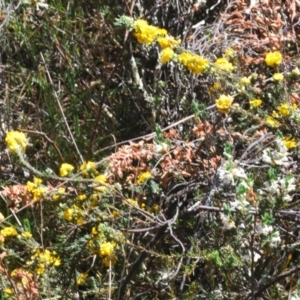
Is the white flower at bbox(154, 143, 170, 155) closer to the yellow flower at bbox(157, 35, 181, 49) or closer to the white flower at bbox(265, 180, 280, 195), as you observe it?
the yellow flower at bbox(157, 35, 181, 49)

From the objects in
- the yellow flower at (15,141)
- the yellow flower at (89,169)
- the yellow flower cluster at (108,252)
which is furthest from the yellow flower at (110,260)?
the yellow flower at (15,141)

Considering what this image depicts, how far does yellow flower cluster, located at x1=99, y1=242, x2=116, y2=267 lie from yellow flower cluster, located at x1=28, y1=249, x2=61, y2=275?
16cm

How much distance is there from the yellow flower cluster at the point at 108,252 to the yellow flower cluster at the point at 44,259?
165 millimetres

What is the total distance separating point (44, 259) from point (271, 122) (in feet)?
2.45

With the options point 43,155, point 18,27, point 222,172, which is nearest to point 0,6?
point 18,27

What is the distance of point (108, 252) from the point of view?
2.04 meters

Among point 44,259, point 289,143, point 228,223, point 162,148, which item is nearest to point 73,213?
point 44,259

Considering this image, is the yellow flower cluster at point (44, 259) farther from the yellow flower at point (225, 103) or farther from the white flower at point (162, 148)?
the yellow flower at point (225, 103)

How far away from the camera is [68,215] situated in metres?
2.08

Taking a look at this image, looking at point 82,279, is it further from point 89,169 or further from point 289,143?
point 289,143

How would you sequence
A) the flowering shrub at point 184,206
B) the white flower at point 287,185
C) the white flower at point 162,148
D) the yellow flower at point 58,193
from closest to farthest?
the white flower at point 287,185 → the flowering shrub at point 184,206 → the white flower at point 162,148 → the yellow flower at point 58,193

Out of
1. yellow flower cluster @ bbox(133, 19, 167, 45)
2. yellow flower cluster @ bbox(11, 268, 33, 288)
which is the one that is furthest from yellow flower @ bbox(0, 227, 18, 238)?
yellow flower cluster @ bbox(133, 19, 167, 45)

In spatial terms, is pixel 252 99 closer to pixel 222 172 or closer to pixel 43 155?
pixel 222 172

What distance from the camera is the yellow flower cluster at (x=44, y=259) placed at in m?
2.17
